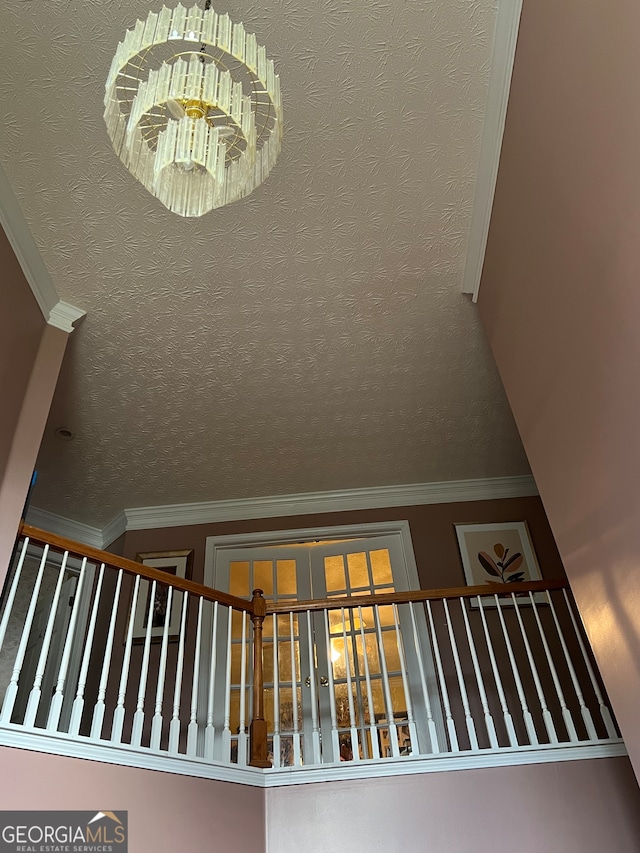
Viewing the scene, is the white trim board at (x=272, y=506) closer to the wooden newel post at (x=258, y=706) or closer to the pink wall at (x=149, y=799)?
the wooden newel post at (x=258, y=706)

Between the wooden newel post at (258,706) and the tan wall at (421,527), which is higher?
the tan wall at (421,527)

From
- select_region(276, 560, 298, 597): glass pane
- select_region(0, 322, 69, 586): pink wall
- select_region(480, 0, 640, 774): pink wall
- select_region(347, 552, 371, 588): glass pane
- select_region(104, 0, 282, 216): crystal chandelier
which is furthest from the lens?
select_region(276, 560, 298, 597): glass pane

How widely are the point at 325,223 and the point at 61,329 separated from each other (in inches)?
65.0

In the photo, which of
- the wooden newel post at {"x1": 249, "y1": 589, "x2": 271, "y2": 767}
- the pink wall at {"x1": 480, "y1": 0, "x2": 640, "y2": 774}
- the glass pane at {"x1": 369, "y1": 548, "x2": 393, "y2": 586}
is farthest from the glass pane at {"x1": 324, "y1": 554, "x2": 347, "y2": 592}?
the pink wall at {"x1": 480, "y1": 0, "x2": 640, "y2": 774}

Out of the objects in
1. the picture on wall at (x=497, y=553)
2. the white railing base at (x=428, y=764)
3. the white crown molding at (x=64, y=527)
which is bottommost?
the white railing base at (x=428, y=764)

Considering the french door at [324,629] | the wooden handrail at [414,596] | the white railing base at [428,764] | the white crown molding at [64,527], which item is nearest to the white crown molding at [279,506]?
the french door at [324,629]

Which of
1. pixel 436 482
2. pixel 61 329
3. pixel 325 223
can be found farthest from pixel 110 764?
pixel 436 482

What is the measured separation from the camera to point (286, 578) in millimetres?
5402

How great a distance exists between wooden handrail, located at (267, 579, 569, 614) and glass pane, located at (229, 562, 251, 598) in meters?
1.55

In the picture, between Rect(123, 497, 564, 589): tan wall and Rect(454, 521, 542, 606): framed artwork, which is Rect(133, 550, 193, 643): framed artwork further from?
Rect(454, 521, 542, 606): framed artwork

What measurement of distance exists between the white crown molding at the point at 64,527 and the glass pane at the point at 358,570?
2.35 metres

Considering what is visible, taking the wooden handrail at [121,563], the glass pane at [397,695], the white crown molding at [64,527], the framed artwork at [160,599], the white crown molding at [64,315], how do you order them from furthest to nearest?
the white crown molding at [64,527] < the framed artwork at [160,599] < the glass pane at [397,695] < the white crown molding at [64,315] < the wooden handrail at [121,563]

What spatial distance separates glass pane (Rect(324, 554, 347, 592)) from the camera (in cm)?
524

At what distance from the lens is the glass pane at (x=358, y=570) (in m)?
5.24
